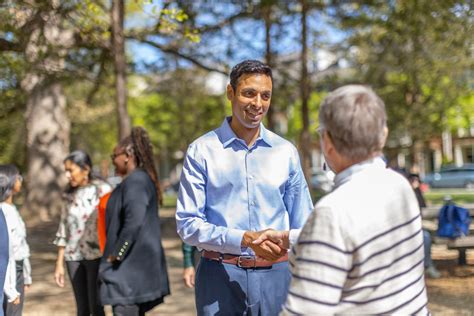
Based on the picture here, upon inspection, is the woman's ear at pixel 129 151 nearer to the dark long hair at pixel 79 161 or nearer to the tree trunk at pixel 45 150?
the dark long hair at pixel 79 161

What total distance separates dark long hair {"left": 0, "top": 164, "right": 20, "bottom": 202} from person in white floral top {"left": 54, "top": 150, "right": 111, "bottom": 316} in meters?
0.75

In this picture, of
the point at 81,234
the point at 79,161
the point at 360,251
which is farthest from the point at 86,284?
the point at 360,251

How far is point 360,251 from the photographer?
1784mm

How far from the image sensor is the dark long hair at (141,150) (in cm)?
461

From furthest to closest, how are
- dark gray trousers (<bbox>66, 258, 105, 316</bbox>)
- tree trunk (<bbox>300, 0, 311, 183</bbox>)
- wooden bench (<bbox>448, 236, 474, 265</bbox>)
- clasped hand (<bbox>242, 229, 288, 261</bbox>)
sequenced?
tree trunk (<bbox>300, 0, 311, 183</bbox>) < wooden bench (<bbox>448, 236, 474, 265</bbox>) < dark gray trousers (<bbox>66, 258, 105, 316</bbox>) < clasped hand (<bbox>242, 229, 288, 261</bbox>)

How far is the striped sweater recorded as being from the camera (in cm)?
176

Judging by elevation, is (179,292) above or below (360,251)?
below

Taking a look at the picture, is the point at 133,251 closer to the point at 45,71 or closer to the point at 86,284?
the point at 86,284

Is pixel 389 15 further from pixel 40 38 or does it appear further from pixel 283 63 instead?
pixel 40 38

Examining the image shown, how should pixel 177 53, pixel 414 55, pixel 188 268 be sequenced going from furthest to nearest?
pixel 414 55 → pixel 177 53 → pixel 188 268

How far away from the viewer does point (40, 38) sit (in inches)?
397

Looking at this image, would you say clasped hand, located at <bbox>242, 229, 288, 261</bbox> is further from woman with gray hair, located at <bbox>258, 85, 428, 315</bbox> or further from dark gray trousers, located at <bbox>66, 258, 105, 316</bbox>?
dark gray trousers, located at <bbox>66, 258, 105, 316</bbox>

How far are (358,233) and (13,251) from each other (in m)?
3.46

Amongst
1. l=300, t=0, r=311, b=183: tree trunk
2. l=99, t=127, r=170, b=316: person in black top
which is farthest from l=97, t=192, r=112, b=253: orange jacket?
l=300, t=0, r=311, b=183: tree trunk
